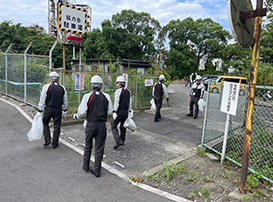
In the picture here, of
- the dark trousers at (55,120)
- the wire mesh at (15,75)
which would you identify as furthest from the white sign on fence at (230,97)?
the wire mesh at (15,75)

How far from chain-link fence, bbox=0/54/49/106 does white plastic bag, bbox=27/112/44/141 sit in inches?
140

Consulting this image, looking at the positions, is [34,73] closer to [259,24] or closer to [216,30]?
[259,24]

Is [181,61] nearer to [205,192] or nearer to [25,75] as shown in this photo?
[25,75]

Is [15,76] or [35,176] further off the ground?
[15,76]

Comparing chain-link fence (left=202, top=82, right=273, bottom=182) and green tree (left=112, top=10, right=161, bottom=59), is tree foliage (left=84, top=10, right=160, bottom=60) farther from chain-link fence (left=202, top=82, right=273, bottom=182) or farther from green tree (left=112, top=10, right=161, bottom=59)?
chain-link fence (left=202, top=82, right=273, bottom=182)

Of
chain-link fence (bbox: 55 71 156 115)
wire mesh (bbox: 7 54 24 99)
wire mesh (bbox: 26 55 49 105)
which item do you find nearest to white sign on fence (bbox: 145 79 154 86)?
chain-link fence (bbox: 55 71 156 115)

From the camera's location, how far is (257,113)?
4.41 meters

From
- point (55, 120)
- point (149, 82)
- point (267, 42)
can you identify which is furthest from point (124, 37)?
point (55, 120)

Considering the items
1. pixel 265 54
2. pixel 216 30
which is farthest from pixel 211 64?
pixel 265 54

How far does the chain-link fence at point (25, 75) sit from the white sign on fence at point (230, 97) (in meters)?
6.58

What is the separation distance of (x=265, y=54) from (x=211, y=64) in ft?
38.8

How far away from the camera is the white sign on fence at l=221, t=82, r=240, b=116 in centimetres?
402

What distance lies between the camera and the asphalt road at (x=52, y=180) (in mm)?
3275

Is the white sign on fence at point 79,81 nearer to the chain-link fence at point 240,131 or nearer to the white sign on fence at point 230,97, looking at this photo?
the chain-link fence at point 240,131
